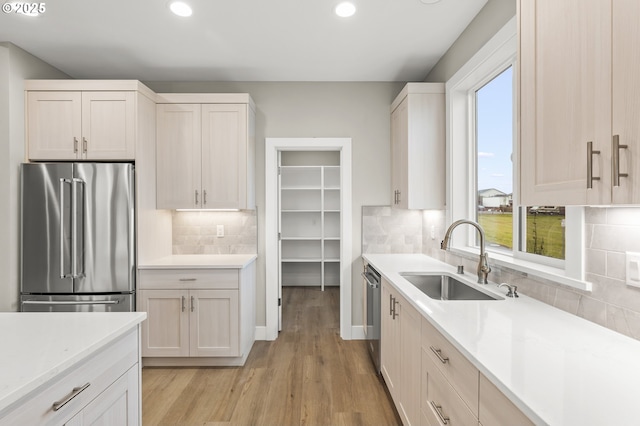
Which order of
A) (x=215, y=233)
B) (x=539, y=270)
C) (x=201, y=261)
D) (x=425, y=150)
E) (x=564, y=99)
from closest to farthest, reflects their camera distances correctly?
(x=564, y=99)
(x=539, y=270)
(x=425, y=150)
(x=201, y=261)
(x=215, y=233)

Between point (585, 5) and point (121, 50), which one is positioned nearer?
point (585, 5)

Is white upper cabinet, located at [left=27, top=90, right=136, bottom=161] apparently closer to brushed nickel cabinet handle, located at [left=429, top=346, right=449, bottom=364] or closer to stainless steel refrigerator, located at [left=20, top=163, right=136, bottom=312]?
stainless steel refrigerator, located at [left=20, top=163, right=136, bottom=312]

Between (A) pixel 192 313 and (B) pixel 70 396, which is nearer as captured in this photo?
(B) pixel 70 396

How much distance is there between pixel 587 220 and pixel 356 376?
203 centimetres

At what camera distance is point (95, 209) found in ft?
9.09

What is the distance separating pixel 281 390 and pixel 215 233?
1.67m

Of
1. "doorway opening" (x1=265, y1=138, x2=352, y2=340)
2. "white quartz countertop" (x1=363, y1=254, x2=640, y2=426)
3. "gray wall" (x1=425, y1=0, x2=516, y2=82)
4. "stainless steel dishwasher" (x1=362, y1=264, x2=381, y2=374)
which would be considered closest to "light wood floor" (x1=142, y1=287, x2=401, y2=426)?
"stainless steel dishwasher" (x1=362, y1=264, x2=381, y2=374)

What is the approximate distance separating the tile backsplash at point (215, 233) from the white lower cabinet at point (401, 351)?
1.59 m

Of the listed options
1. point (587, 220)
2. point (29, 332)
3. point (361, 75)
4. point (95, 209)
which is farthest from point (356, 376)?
point (361, 75)

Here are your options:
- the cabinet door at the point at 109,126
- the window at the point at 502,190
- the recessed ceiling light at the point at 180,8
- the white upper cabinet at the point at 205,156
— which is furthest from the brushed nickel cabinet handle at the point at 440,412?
the cabinet door at the point at 109,126

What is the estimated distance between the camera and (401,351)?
203cm

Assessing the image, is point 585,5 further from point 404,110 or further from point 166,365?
point 166,365

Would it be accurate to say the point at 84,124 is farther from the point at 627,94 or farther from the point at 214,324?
the point at 627,94

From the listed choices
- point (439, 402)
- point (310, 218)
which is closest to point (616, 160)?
point (439, 402)
